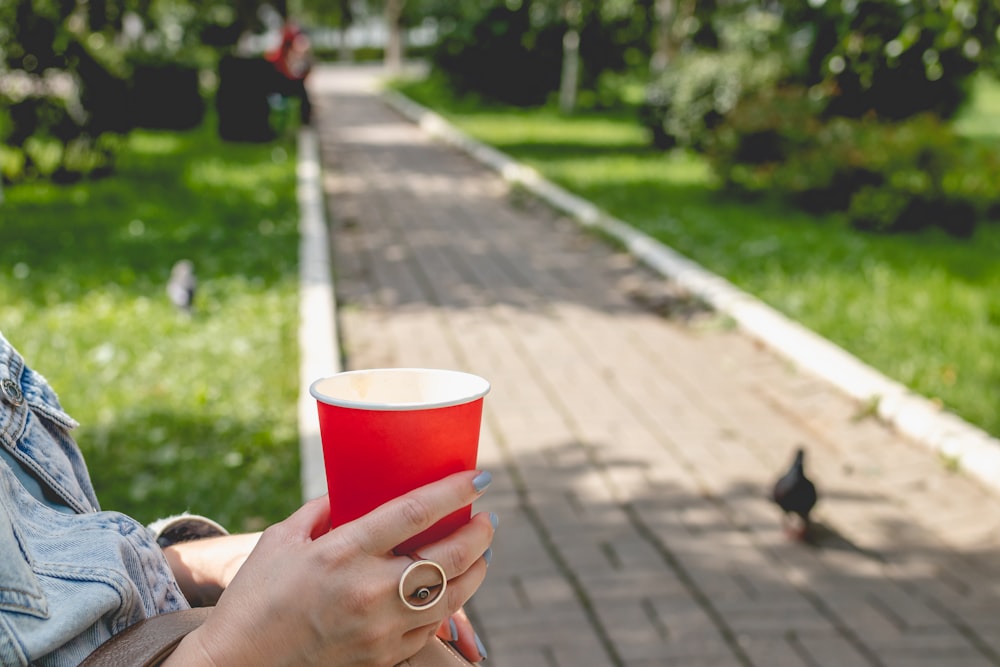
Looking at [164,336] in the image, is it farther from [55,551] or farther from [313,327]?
[55,551]

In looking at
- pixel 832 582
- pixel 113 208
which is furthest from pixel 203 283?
pixel 832 582

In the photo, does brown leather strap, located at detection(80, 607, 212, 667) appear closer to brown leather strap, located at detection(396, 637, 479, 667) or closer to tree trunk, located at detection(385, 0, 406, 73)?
brown leather strap, located at detection(396, 637, 479, 667)

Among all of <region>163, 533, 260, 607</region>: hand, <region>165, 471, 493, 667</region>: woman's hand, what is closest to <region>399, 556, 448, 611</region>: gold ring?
<region>165, 471, 493, 667</region>: woman's hand

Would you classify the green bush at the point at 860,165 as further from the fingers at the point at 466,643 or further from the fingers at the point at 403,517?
the fingers at the point at 403,517

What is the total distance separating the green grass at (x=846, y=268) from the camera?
5.52 meters

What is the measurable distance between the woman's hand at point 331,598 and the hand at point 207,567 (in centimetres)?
46

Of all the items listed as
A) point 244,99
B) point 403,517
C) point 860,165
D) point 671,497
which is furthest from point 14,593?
point 244,99

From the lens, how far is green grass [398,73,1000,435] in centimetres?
552

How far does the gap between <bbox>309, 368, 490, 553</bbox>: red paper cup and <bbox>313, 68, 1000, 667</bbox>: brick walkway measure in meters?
2.07

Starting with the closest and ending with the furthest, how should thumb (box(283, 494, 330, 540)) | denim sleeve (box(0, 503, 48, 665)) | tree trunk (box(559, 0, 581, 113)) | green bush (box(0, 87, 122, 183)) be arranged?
denim sleeve (box(0, 503, 48, 665)), thumb (box(283, 494, 330, 540)), green bush (box(0, 87, 122, 183)), tree trunk (box(559, 0, 581, 113))

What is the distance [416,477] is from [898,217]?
9.08 metres

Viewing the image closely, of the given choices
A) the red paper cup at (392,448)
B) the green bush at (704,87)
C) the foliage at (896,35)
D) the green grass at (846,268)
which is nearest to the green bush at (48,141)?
the green grass at (846,268)

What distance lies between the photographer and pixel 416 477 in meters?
1.21

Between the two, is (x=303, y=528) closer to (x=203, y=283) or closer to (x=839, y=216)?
(x=203, y=283)
